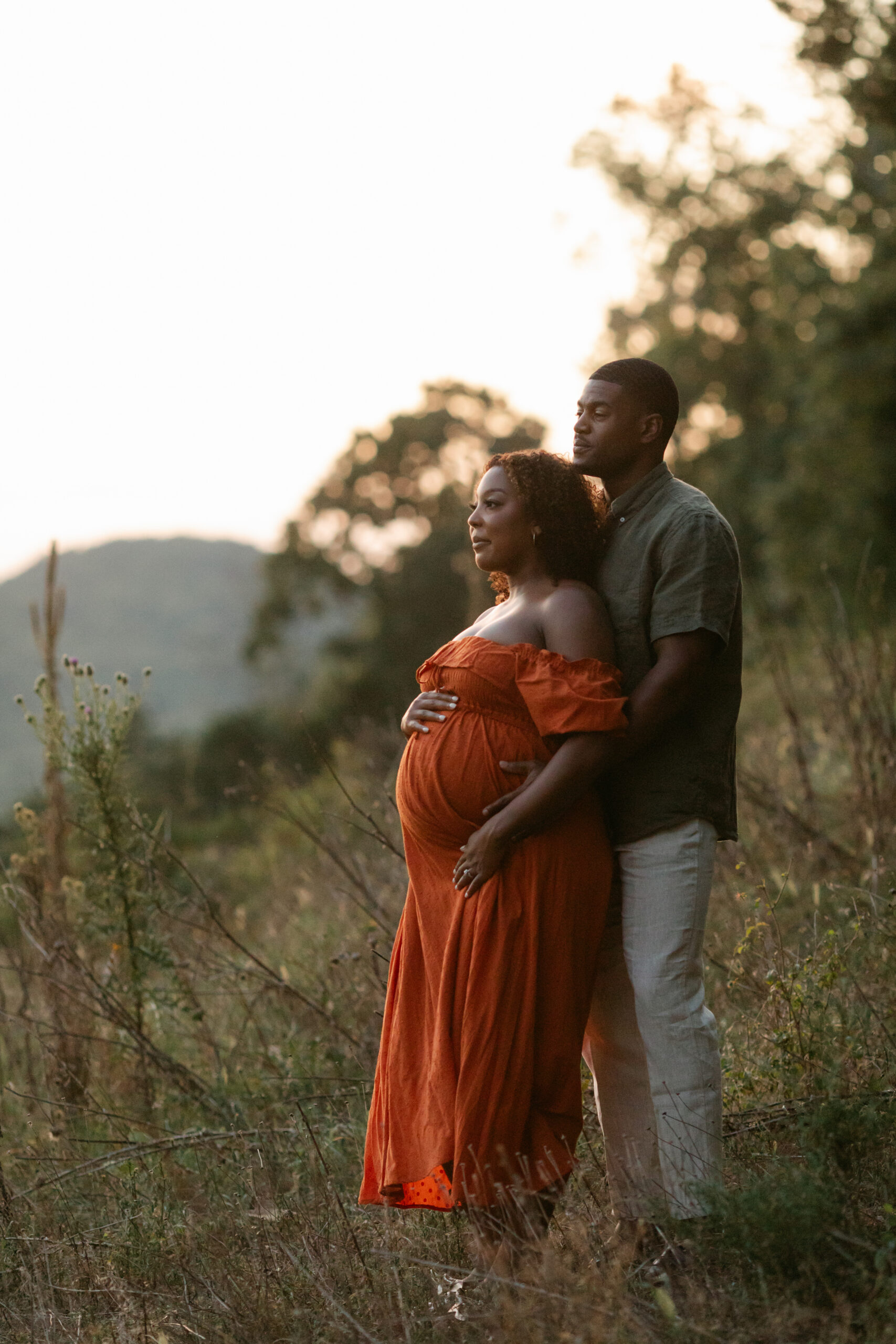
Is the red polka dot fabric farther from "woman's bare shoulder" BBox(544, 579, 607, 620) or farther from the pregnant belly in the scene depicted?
"woman's bare shoulder" BBox(544, 579, 607, 620)

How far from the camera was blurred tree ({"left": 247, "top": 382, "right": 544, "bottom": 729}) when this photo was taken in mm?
26250

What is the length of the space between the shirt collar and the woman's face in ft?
0.82

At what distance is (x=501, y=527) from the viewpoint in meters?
3.19

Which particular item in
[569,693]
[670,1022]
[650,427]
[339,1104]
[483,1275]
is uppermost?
[650,427]

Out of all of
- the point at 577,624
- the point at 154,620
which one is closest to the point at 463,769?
the point at 577,624

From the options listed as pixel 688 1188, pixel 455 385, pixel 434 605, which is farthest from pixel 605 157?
pixel 688 1188

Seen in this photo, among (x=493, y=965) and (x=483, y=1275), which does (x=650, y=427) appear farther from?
(x=483, y=1275)

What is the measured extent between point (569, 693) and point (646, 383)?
0.85m

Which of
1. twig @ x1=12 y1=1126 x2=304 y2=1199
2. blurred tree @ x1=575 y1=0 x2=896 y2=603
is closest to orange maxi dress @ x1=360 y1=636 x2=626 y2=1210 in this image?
twig @ x1=12 y1=1126 x2=304 y2=1199

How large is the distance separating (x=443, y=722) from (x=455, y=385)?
2584cm

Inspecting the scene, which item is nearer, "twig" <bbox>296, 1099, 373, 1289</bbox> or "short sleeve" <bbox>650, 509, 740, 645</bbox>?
"short sleeve" <bbox>650, 509, 740, 645</bbox>

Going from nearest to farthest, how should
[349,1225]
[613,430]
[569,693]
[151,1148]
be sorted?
[569,693] → [613,430] → [349,1225] → [151,1148]

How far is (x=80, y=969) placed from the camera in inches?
185

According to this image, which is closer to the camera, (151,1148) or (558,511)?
(558,511)
